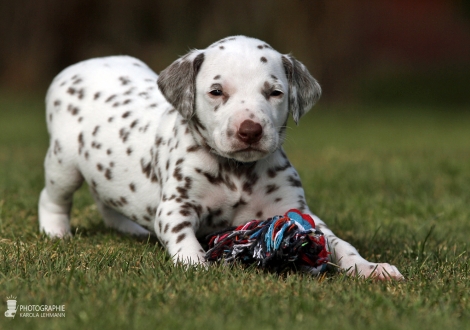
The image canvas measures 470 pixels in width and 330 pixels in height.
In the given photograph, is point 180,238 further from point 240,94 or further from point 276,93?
point 276,93

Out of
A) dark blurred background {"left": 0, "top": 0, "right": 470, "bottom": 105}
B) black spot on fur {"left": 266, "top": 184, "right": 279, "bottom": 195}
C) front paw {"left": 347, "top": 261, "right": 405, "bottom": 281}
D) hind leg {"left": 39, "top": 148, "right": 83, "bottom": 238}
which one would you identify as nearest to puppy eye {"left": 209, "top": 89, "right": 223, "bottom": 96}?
black spot on fur {"left": 266, "top": 184, "right": 279, "bottom": 195}

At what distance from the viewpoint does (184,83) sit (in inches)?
187

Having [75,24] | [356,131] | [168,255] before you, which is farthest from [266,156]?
[75,24]

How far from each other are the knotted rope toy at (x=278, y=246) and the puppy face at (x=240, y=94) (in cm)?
45

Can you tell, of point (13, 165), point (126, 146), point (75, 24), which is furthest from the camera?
point (75, 24)

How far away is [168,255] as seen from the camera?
14.8 feet

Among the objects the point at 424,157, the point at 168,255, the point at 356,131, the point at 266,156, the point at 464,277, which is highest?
the point at 266,156

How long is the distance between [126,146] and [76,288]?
6.33 ft

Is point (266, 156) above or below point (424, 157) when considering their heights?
above

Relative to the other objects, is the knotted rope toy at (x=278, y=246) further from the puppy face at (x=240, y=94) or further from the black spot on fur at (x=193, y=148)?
the black spot on fur at (x=193, y=148)

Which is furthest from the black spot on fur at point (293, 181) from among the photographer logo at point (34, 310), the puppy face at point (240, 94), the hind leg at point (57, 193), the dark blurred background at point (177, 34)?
the dark blurred background at point (177, 34)

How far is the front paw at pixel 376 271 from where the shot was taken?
4.09 meters

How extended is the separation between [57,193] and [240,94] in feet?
6.84

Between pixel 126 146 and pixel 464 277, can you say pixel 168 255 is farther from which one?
pixel 464 277
